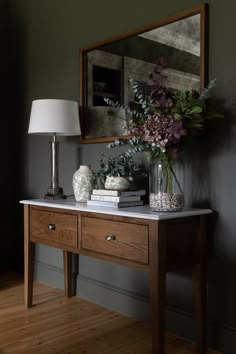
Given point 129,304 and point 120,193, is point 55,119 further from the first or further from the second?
point 129,304

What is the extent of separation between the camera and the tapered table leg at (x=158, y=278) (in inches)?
71.2

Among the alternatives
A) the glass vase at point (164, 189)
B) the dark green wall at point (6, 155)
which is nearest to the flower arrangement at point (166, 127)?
the glass vase at point (164, 189)

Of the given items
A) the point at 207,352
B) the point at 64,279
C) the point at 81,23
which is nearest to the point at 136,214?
the point at 207,352

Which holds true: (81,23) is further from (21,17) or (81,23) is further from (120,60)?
(21,17)

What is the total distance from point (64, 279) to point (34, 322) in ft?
1.78

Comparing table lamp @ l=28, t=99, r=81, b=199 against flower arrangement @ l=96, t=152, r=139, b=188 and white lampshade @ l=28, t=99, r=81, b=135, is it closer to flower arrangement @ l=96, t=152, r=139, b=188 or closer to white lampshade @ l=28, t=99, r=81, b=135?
white lampshade @ l=28, t=99, r=81, b=135

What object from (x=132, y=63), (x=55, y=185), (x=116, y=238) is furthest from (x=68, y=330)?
(x=132, y=63)

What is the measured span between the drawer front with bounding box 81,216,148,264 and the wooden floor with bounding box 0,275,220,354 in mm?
491

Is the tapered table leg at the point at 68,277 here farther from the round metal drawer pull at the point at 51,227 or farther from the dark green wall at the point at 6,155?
the dark green wall at the point at 6,155

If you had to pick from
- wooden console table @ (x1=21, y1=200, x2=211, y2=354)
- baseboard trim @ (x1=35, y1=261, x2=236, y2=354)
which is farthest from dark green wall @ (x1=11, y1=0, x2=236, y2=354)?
wooden console table @ (x1=21, y1=200, x2=211, y2=354)

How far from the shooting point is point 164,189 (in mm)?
2016

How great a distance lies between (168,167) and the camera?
2.02 m

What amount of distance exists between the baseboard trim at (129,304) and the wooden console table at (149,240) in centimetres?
10

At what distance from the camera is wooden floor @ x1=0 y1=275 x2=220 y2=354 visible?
210 centimetres
